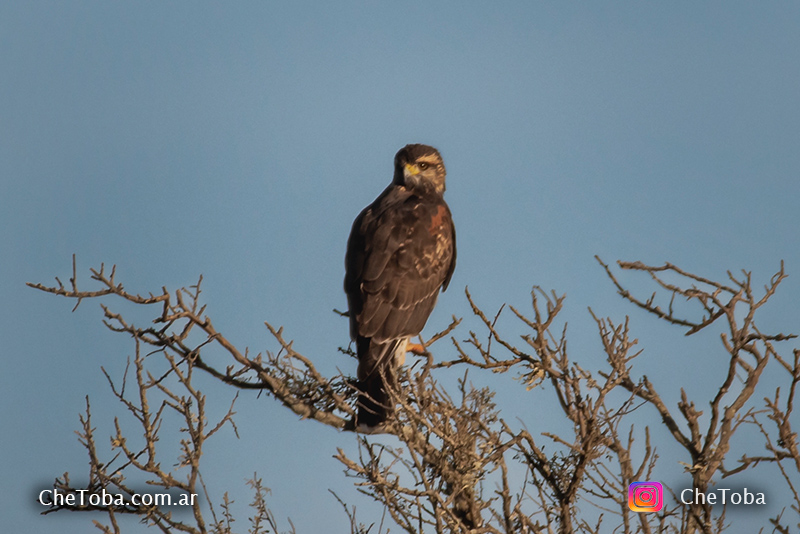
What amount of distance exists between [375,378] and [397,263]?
4.18 feet

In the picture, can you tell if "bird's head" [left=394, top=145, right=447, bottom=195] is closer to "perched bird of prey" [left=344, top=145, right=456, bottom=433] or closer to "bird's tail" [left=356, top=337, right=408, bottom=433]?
"perched bird of prey" [left=344, top=145, right=456, bottom=433]

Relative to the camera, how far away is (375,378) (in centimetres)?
580

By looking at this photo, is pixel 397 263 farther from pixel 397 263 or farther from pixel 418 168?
pixel 418 168

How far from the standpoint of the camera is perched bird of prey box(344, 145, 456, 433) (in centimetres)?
613

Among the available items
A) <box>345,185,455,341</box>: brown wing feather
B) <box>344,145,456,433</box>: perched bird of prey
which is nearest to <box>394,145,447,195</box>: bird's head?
<box>344,145,456,433</box>: perched bird of prey

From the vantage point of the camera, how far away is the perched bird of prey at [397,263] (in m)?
6.13

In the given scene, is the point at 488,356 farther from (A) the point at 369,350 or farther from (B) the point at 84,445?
(B) the point at 84,445

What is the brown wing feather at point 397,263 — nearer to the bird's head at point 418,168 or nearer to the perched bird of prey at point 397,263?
the perched bird of prey at point 397,263

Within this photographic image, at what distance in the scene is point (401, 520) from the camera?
15.5ft

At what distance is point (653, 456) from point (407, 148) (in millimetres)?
3879

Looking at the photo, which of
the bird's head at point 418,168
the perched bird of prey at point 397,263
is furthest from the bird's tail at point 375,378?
the bird's head at point 418,168

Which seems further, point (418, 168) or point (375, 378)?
point (418, 168)

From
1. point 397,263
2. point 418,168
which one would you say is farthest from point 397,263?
point 418,168

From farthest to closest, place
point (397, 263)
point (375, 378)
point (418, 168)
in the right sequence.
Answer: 1. point (418, 168)
2. point (397, 263)
3. point (375, 378)
